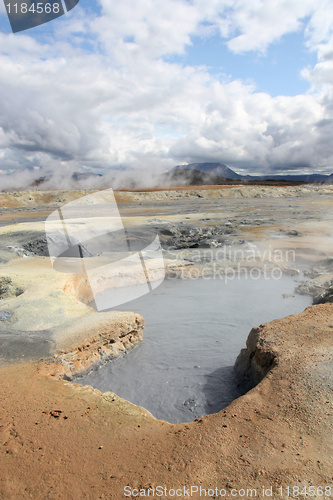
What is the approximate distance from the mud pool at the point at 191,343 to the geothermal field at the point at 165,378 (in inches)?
0.9

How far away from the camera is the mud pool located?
12.8 ft

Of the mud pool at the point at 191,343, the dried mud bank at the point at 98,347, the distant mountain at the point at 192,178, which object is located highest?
the dried mud bank at the point at 98,347

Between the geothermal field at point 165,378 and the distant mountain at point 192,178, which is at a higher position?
the geothermal field at point 165,378

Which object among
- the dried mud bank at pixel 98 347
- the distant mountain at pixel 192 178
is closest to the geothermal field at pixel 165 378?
the dried mud bank at pixel 98 347

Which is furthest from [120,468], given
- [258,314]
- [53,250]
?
[53,250]

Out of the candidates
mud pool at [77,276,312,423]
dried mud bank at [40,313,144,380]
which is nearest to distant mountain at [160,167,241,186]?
mud pool at [77,276,312,423]

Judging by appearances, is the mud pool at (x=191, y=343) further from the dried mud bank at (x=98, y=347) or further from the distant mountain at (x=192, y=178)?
the distant mountain at (x=192, y=178)

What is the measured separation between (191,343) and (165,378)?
98 centimetres

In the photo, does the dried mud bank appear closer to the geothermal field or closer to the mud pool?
the geothermal field

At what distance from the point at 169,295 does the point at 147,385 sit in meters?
3.19

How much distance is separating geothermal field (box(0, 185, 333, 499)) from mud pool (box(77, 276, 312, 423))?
0.02 m

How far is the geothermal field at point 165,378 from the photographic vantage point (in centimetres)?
221

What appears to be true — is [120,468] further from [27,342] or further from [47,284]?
[47,284]

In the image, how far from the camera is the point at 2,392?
3197 mm
